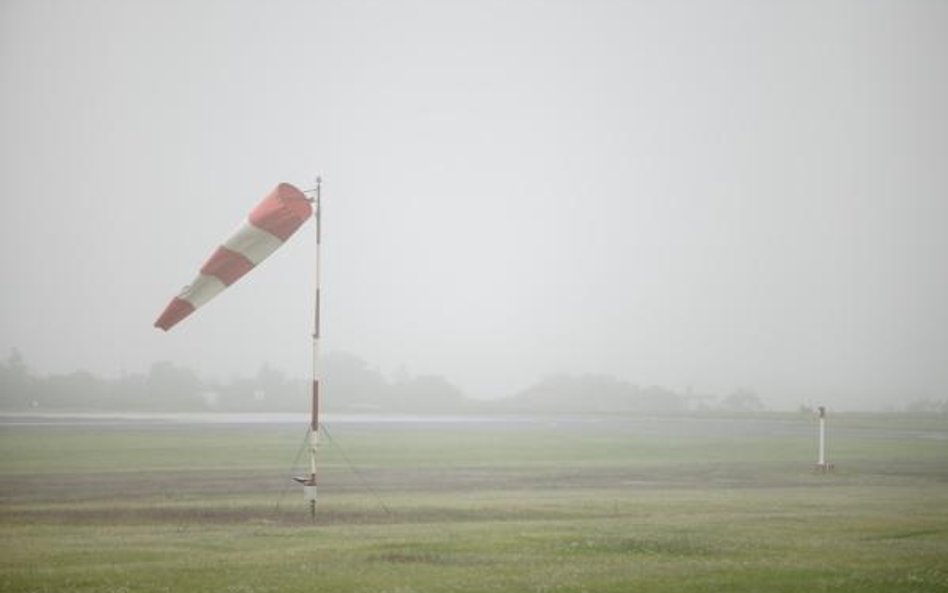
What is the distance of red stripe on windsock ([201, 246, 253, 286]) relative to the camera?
72.5 ft

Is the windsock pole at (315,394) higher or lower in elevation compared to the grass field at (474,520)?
higher

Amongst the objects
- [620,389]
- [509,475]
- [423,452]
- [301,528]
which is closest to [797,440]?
[423,452]

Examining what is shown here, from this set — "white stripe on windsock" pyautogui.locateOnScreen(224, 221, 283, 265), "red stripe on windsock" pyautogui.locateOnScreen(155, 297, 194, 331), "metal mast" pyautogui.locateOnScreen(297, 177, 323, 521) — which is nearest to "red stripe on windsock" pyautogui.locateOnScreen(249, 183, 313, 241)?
"white stripe on windsock" pyautogui.locateOnScreen(224, 221, 283, 265)

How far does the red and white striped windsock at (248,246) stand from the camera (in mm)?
21906

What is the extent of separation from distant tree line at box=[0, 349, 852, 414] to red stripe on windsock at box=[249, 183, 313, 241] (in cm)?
9427

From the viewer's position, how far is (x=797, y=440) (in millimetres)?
58500

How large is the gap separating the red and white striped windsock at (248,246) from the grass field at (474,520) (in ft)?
18.0

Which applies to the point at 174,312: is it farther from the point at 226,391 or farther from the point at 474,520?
the point at 226,391

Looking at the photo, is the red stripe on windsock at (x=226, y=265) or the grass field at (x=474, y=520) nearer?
the grass field at (x=474, y=520)

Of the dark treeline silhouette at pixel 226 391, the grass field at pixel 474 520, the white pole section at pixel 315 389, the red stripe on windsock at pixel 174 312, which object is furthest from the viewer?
the dark treeline silhouette at pixel 226 391

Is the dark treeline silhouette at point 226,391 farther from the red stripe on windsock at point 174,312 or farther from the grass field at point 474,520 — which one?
the red stripe on windsock at point 174,312

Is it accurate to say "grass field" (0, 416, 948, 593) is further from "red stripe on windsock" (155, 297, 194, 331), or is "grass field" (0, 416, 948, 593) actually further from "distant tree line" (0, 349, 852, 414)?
"distant tree line" (0, 349, 852, 414)

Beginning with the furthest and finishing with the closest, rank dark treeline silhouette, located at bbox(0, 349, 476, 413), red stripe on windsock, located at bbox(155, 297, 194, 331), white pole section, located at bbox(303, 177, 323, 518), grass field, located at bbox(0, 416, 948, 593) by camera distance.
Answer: dark treeline silhouette, located at bbox(0, 349, 476, 413) → red stripe on windsock, located at bbox(155, 297, 194, 331) → white pole section, located at bbox(303, 177, 323, 518) → grass field, located at bbox(0, 416, 948, 593)

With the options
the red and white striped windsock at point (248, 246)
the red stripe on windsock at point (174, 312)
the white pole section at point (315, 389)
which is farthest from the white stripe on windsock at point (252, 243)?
the red stripe on windsock at point (174, 312)
